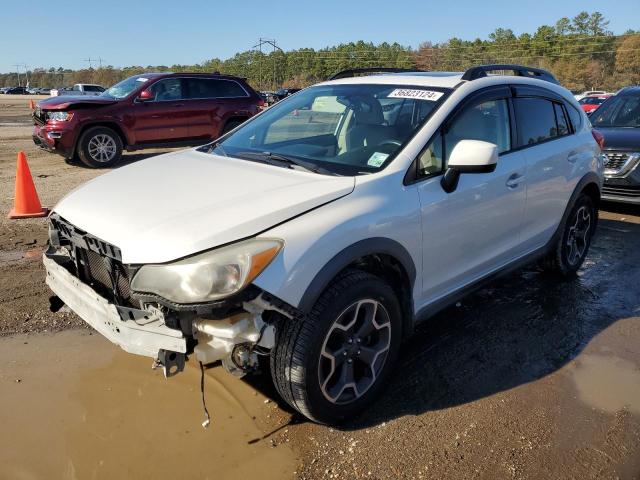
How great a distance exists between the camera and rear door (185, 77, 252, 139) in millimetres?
11711

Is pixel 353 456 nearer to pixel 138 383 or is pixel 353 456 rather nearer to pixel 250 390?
pixel 250 390

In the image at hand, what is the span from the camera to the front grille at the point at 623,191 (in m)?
7.50

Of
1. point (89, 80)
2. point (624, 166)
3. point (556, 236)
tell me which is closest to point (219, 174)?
point (556, 236)

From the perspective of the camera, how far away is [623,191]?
24.9ft

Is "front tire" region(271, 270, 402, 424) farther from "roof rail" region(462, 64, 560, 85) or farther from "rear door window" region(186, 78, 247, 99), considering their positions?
"rear door window" region(186, 78, 247, 99)

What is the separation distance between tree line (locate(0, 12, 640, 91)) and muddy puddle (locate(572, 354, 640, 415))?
7598 cm

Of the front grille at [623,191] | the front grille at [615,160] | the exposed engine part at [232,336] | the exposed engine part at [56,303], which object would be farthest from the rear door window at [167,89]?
the exposed engine part at [232,336]

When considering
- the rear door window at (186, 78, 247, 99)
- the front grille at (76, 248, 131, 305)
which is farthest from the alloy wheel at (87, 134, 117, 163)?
the front grille at (76, 248, 131, 305)

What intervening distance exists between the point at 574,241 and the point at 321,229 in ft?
11.3

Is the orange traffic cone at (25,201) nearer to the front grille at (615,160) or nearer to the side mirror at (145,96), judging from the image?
the side mirror at (145,96)

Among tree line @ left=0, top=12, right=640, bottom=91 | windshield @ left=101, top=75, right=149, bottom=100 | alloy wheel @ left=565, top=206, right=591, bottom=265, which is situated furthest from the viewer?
tree line @ left=0, top=12, right=640, bottom=91

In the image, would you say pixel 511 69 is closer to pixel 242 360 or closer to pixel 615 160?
pixel 242 360

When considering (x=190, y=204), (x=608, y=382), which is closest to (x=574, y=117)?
(x=608, y=382)

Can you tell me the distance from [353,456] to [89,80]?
4924 inches
